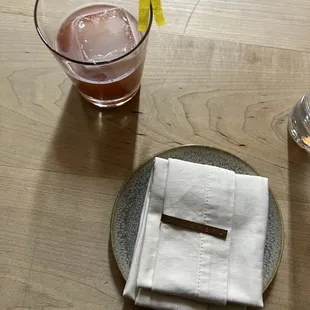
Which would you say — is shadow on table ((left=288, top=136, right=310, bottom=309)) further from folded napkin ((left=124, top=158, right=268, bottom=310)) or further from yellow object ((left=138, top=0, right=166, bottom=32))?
yellow object ((left=138, top=0, right=166, bottom=32))

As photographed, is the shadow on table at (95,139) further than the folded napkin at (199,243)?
Yes

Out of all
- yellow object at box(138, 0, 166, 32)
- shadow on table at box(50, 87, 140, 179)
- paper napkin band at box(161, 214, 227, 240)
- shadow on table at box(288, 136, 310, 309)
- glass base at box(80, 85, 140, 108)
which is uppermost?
yellow object at box(138, 0, 166, 32)

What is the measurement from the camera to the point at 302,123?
2.27 ft

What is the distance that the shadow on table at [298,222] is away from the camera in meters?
0.62

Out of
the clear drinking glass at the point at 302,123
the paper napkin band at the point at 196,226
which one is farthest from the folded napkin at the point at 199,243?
the clear drinking glass at the point at 302,123

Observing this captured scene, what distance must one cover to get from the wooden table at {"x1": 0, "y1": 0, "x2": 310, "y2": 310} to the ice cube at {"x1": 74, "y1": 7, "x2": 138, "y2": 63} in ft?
0.29

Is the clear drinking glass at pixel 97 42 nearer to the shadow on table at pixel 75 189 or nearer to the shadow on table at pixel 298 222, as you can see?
the shadow on table at pixel 75 189

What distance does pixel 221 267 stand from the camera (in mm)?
587

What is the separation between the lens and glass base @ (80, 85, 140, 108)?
71 centimetres

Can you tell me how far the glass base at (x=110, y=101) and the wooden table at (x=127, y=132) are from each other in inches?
0.5

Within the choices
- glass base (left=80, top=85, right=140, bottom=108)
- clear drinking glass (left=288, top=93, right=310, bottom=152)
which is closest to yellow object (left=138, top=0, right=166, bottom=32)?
glass base (left=80, top=85, right=140, bottom=108)

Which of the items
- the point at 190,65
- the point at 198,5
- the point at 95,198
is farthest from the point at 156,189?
the point at 198,5

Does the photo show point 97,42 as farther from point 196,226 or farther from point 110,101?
point 196,226

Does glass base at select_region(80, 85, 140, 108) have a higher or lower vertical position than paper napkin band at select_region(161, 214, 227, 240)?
higher
